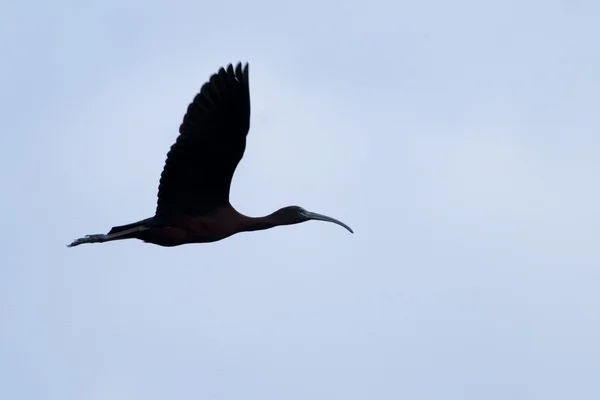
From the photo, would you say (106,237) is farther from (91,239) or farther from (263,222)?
(263,222)

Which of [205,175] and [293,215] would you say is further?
[293,215]

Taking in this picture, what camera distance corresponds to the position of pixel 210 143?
2270cm

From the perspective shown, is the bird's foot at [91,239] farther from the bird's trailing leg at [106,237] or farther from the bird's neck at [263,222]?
the bird's neck at [263,222]

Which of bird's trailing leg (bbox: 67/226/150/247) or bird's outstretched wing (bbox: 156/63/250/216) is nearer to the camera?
bird's outstretched wing (bbox: 156/63/250/216)

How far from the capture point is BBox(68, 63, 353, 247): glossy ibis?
22.5m

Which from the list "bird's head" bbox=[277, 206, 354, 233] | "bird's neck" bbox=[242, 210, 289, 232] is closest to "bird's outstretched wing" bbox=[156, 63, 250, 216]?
"bird's neck" bbox=[242, 210, 289, 232]

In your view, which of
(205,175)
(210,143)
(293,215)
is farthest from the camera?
(293,215)

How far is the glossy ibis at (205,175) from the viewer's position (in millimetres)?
22500

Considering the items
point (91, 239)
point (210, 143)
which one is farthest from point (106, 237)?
point (210, 143)

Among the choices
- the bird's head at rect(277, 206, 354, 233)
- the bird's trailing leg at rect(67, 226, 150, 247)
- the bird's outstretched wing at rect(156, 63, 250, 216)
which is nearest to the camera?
the bird's outstretched wing at rect(156, 63, 250, 216)

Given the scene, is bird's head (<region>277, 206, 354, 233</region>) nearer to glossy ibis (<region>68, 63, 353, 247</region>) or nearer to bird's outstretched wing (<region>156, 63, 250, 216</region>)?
glossy ibis (<region>68, 63, 353, 247</region>)

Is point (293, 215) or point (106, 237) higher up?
point (293, 215)

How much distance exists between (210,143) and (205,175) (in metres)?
0.64

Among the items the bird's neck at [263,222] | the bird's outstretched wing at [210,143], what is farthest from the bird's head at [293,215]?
the bird's outstretched wing at [210,143]
